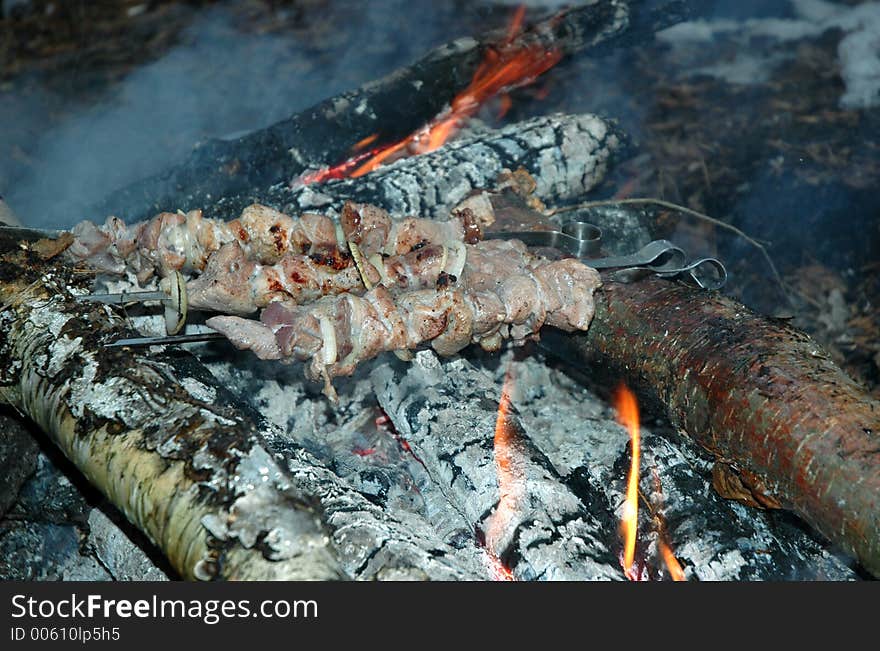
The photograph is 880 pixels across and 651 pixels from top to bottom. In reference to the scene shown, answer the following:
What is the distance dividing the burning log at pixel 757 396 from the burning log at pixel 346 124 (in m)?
2.35

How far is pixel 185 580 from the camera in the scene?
2.34 metres

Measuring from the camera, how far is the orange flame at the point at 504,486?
3.01 m

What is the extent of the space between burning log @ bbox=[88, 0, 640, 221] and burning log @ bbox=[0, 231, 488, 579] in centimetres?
141

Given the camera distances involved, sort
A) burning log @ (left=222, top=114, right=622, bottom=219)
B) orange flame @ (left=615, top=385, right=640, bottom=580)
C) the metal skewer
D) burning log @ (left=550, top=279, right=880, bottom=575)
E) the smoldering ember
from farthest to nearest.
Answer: burning log @ (left=222, top=114, right=622, bottom=219) < orange flame @ (left=615, top=385, right=640, bottom=580) < the metal skewer < the smoldering ember < burning log @ (left=550, top=279, right=880, bottom=575)

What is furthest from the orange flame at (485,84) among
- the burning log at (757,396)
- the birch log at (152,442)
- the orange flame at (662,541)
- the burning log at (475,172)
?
the orange flame at (662,541)

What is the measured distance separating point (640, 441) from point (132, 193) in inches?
128

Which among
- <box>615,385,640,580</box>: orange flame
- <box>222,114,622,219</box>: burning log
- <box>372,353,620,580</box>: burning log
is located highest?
<box>222,114,622,219</box>: burning log

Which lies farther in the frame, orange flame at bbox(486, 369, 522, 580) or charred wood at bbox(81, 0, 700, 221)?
charred wood at bbox(81, 0, 700, 221)

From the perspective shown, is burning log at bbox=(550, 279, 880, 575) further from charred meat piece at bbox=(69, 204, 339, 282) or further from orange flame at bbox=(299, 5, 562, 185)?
orange flame at bbox=(299, 5, 562, 185)

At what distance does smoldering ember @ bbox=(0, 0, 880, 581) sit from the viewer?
8.54ft

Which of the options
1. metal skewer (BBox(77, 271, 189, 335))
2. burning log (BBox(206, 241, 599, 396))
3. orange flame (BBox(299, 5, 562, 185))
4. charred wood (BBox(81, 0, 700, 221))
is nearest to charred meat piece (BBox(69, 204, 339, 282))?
metal skewer (BBox(77, 271, 189, 335))

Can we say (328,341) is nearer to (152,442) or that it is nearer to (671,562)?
(152,442)

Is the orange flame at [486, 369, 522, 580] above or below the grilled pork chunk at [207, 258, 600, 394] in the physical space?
below

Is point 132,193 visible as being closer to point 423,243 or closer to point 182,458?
point 423,243
